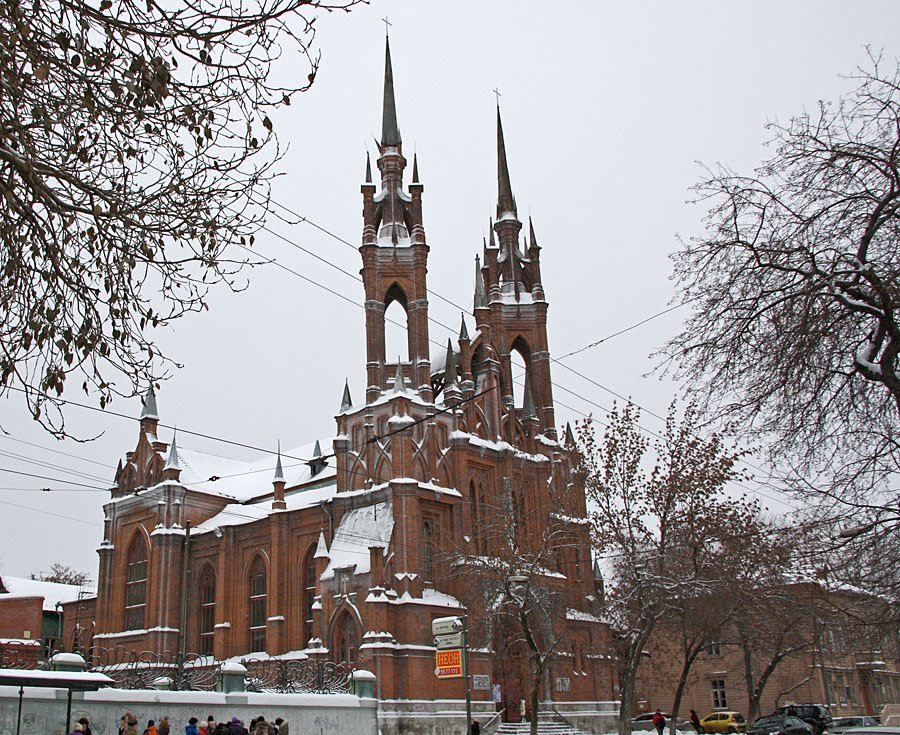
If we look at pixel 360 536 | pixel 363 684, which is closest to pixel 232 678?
pixel 363 684

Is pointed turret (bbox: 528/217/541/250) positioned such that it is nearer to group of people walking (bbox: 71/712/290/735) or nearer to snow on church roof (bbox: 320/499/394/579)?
snow on church roof (bbox: 320/499/394/579)

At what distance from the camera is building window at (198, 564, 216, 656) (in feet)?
164

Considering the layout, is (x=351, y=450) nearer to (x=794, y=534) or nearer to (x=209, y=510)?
(x=209, y=510)

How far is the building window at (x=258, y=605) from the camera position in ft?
154

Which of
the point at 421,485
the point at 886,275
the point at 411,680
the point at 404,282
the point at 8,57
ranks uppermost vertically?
the point at 404,282

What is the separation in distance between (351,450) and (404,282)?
9.89 meters

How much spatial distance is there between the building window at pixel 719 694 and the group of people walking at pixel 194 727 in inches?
1917

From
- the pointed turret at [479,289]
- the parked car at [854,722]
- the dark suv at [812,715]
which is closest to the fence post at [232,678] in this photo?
the dark suv at [812,715]

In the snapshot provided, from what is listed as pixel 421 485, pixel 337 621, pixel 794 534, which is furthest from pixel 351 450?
pixel 794 534

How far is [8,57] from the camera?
7.50 m

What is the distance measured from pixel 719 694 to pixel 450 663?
41916 millimetres

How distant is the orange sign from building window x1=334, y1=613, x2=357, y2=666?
11781 millimetres

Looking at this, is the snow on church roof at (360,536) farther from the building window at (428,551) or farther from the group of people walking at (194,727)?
the group of people walking at (194,727)

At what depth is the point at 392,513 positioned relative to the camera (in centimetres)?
4081
